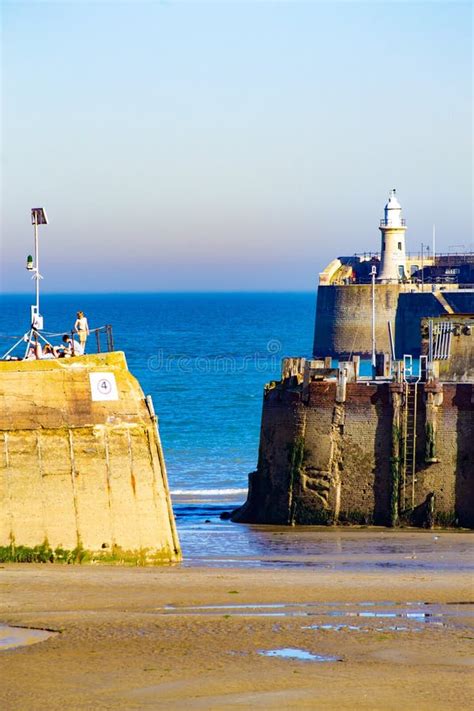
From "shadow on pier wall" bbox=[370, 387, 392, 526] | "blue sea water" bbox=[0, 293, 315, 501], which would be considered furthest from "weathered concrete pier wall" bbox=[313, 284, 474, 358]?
"shadow on pier wall" bbox=[370, 387, 392, 526]

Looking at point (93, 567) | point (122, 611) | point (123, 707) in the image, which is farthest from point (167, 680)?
point (93, 567)

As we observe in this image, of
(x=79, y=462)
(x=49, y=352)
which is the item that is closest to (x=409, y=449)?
(x=49, y=352)

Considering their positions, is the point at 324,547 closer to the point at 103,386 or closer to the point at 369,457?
the point at 369,457

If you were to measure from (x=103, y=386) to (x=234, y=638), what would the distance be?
7.21m

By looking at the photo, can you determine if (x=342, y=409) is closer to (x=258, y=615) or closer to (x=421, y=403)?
(x=421, y=403)

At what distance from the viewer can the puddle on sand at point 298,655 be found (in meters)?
21.0

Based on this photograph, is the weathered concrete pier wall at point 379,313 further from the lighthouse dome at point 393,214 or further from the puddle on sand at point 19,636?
the puddle on sand at point 19,636

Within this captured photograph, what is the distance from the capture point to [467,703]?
18781 mm

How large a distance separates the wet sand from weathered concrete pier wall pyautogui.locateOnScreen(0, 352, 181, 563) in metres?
0.79

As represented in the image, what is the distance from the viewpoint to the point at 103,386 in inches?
1092

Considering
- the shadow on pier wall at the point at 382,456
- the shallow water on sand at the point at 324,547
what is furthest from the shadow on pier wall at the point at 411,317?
the shallow water on sand at the point at 324,547

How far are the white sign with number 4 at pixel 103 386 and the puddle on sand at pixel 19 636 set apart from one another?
6.15 m

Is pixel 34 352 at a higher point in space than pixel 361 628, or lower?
higher

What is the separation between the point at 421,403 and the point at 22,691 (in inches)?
735
